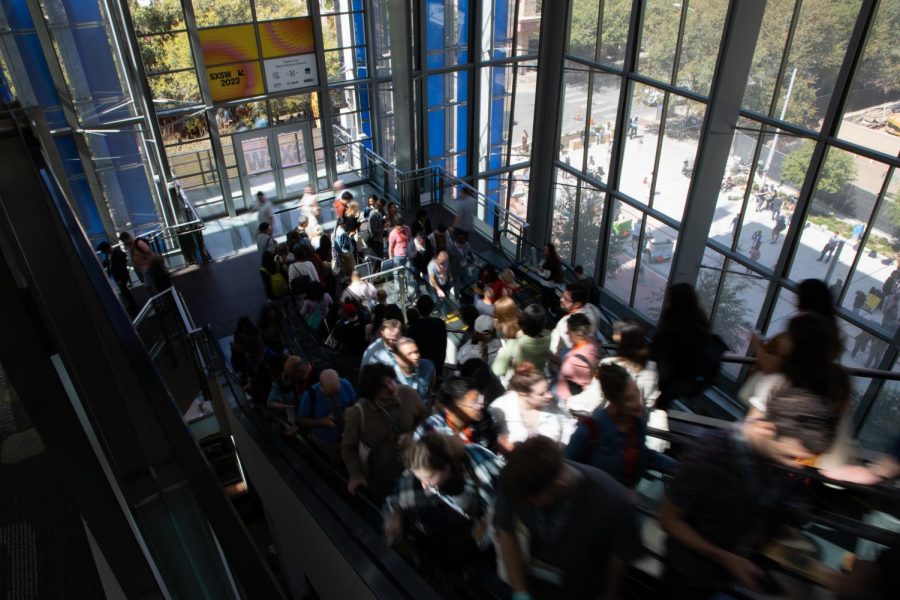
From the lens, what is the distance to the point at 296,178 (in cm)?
1450

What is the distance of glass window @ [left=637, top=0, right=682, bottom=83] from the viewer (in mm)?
10195

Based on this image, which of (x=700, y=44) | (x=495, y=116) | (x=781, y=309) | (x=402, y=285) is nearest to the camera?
(x=402, y=285)

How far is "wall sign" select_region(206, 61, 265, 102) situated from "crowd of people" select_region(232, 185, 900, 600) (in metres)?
9.00

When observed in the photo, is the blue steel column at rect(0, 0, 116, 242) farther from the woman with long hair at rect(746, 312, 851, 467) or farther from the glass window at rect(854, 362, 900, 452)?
the glass window at rect(854, 362, 900, 452)

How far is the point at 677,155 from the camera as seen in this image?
10.6 m

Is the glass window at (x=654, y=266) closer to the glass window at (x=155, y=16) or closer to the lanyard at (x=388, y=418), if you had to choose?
the lanyard at (x=388, y=418)

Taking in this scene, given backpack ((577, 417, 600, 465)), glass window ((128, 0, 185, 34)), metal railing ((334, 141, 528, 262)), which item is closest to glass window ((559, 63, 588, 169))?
metal railing ((334, 141, 528, 262))

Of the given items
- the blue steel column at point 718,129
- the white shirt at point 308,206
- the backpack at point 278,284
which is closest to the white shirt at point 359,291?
the backpack at point 278,284

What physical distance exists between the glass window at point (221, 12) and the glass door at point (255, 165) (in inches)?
89.2

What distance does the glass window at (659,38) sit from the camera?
10195 mm

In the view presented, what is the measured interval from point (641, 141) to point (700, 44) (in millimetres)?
2068

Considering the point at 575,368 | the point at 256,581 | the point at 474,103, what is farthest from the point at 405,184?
the point at 256,581

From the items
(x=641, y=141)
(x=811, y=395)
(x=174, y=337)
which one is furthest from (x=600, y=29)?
(x=811, y=395)

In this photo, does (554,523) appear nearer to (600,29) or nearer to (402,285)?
(402,285)
